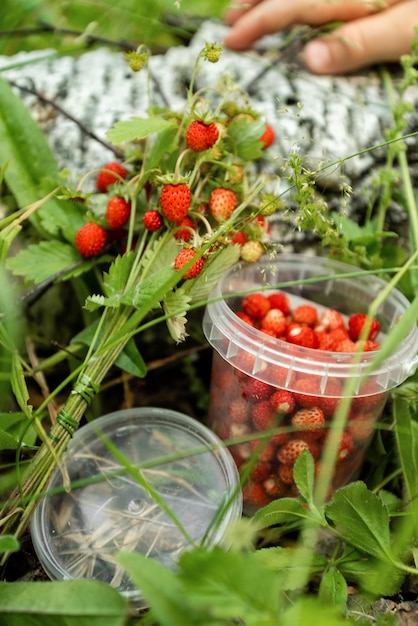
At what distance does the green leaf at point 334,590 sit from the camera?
0.80 metres

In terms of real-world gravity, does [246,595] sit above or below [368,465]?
above

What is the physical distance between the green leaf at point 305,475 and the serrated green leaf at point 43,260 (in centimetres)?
48

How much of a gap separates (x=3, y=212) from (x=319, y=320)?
59 centimetres

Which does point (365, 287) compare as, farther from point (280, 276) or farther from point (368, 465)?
point (368, 465)

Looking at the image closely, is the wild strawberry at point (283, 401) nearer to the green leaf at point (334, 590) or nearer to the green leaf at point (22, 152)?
the green leaf at point (334, 590)

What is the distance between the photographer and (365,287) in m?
1.16

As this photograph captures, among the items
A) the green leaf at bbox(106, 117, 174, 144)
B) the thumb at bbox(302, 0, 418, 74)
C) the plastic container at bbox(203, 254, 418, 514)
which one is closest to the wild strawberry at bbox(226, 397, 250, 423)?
the plastic container at bbox(203, 254, 418, 514)

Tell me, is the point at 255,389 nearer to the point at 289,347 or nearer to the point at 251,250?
the point at 289,347

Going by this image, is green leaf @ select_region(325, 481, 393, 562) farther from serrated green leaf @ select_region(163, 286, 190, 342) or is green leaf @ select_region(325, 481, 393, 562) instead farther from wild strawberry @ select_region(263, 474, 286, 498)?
serrated green leaf @ select_region(163, 286, 190, 342)

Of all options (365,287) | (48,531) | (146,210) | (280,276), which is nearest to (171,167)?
(146,210)

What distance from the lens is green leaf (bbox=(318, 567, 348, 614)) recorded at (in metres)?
0.80

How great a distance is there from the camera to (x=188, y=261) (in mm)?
897

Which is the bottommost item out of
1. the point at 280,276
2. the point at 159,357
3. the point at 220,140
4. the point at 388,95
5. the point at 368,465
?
the point at 368,465

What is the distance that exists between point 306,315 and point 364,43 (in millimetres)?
649
